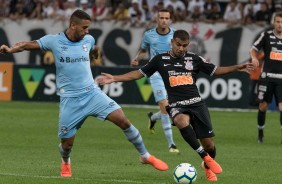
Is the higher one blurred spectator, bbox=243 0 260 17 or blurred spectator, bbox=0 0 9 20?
blurred spectator, bbox=243 0 260 17

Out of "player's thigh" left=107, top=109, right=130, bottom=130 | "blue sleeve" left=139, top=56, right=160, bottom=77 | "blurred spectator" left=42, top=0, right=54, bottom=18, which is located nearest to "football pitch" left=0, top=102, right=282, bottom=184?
"player's thigh" left=107, top=109, right=130, bottom=130

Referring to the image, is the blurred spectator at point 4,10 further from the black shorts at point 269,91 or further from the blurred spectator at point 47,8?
the black shorts at point 269,91

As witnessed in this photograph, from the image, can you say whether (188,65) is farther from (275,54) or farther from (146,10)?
(146,10)

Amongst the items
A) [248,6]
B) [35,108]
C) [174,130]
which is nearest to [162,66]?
[174,130]

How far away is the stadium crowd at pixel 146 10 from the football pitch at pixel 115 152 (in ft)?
15.9

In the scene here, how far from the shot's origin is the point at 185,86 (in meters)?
13.5

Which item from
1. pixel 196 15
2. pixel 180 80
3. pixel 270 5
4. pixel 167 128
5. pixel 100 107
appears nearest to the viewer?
pixel 100 107

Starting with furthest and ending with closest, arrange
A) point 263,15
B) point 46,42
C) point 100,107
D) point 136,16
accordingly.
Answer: point 136,16, point 263,15, point 46,42, point 100,107

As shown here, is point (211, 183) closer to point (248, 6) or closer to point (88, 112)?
point (88, 112)

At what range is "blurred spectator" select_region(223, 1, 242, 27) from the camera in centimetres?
3041

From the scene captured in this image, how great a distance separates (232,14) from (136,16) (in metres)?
3.18

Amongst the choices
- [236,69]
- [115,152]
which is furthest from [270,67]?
[236,69]

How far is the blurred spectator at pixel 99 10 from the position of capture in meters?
31.8

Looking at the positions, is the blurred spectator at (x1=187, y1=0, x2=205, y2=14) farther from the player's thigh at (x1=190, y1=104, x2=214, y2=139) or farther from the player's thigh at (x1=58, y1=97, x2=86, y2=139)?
the player's thigh at (x1=58, y1=97, x2=86, y2=139)
